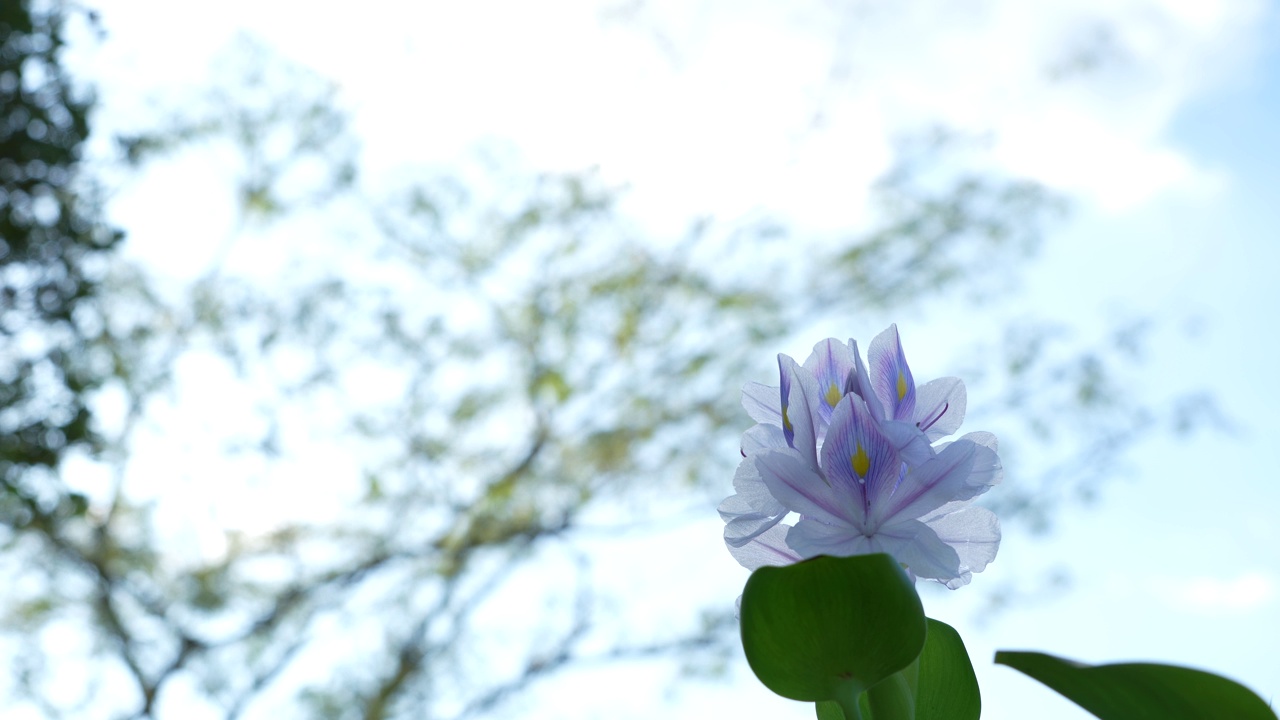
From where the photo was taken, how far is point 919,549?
381mm

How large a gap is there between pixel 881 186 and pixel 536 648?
2.83 metres

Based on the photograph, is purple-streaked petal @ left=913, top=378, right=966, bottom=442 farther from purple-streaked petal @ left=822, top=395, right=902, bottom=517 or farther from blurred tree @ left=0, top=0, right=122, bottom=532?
blurred tree @ left=0, top=0, right=122, bottom=532

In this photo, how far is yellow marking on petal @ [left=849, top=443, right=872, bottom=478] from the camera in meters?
0.39

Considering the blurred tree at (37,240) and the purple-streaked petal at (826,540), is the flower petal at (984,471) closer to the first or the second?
the purple-streaked petal at (826,540)

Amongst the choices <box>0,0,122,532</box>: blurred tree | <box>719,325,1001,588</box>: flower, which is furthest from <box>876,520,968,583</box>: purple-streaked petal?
<box>0,0,122,532</box>: blurred tree

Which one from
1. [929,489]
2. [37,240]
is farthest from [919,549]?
→ [37,240]

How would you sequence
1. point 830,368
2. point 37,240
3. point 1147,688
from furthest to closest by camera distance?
point 37,240 → point 830,368 → point 1147,688

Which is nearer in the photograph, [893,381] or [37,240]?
[893,381]

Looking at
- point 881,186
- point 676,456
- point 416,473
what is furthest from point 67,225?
→ point 881,186

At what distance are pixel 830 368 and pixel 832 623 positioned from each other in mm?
128

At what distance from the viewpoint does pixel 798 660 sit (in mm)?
355

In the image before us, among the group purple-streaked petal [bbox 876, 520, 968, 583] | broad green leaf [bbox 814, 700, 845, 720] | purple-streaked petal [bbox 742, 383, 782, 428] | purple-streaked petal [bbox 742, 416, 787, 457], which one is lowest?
broad green leaf [bbox 814, 700, 845, 720]

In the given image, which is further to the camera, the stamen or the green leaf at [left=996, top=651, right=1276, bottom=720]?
the stamen

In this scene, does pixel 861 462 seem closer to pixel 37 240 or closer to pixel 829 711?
pixel 829 711
